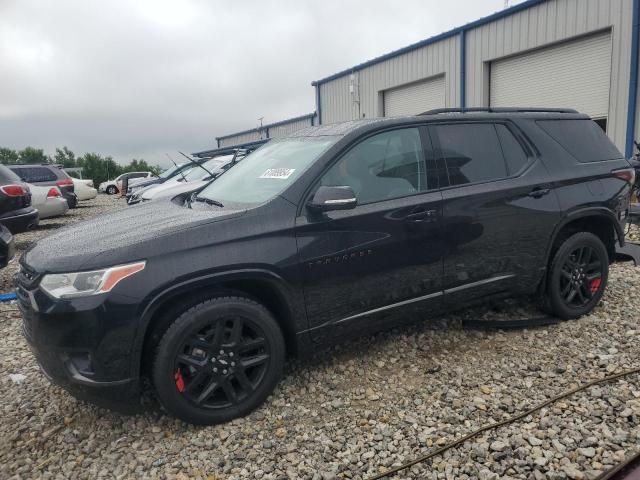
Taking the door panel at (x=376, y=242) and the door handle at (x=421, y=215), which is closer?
the door panel at (x=376, y=242)

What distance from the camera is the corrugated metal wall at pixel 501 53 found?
10297mm

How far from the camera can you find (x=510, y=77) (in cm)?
1273

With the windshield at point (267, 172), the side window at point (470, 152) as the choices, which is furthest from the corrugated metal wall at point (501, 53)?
the windshield at point (267, 172)

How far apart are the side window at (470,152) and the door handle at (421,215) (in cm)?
31

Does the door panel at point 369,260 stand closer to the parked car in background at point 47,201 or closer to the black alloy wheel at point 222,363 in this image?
the black alloy wheel at point 222,363

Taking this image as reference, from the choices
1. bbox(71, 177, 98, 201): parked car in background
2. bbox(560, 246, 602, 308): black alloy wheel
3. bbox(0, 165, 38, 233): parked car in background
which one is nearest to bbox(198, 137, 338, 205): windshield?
bbox(560, 246, 602, 308): black alloy wheel

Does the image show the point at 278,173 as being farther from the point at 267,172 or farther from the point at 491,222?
the point at 491,222

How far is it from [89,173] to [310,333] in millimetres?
49893

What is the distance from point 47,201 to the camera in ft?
38.7

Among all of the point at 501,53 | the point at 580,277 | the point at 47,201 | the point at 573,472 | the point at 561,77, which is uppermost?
the point at 501,53

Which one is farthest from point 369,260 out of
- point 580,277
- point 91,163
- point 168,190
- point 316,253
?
point 91,163

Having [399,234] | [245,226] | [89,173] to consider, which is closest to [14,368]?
[245,226]

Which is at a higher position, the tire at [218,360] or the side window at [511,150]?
the side window at [511,150]

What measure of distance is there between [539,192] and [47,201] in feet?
37.7
